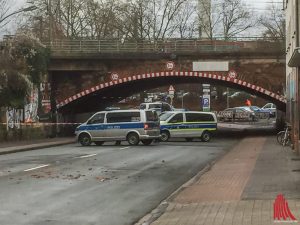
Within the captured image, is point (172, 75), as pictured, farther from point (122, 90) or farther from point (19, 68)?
point (19, 68)

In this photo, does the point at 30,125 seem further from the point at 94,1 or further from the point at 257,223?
the point at 94,1

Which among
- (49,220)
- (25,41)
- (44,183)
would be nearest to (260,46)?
(25,41)

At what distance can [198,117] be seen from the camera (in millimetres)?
36000

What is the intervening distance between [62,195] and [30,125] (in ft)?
83.5

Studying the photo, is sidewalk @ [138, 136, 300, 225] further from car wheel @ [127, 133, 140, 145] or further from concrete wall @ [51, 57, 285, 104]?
concrete wall @ [51, 57, 285, 104]

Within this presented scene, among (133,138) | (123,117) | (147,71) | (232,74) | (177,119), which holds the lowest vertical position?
(133,138)

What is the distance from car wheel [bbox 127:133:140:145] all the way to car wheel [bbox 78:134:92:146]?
215 centimetres

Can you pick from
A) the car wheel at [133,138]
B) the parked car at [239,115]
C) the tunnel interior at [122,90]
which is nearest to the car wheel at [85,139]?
the car wheel at [133,138]

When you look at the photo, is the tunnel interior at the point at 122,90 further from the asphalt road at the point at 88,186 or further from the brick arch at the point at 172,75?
the asphalt road at the point at 88,186

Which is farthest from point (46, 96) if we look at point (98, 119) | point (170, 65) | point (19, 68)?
point (98, 119)

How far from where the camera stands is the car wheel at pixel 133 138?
31078mm

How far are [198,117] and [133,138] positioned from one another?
6166 millimetres

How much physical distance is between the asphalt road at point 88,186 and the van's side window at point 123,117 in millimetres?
8265

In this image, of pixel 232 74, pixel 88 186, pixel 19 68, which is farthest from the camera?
pixel 232 74
